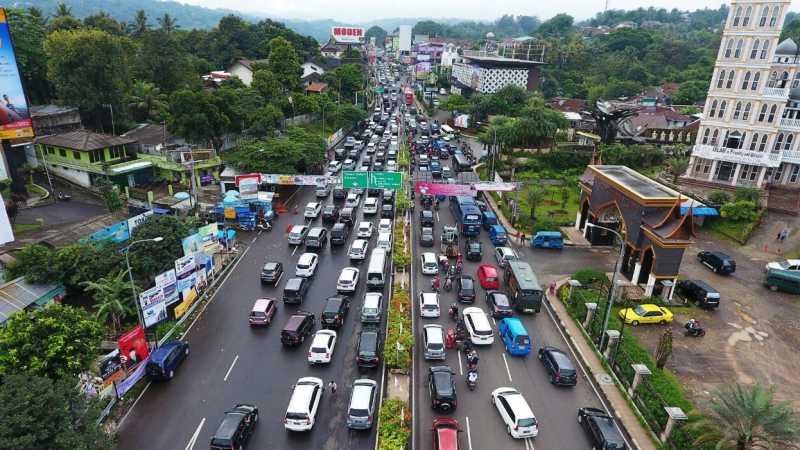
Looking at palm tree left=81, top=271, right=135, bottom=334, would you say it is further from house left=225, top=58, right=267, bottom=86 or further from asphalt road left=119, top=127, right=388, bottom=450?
house left=225, top=58, right=267, bottom=86

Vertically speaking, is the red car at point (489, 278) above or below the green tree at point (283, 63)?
below

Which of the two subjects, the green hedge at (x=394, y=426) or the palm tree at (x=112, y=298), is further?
the palm tree at (x=112, y=298)

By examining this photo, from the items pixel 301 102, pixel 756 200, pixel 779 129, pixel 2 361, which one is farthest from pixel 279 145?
pixel 779 129

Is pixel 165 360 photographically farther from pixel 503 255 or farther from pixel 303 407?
pixel 503 255

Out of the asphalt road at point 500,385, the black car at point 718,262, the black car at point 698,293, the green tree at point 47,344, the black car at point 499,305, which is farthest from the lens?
the black car at point 718,262

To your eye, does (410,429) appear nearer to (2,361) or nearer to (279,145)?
(2,361)

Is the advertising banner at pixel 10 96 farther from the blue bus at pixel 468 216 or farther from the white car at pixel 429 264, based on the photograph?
the blue bus at pixel 468 216

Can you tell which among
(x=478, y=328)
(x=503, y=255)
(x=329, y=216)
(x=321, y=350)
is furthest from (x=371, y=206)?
(x=321, y=350)

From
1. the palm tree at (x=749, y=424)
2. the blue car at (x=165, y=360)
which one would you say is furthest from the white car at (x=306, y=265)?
the palm tree at (x=749, y=424)
